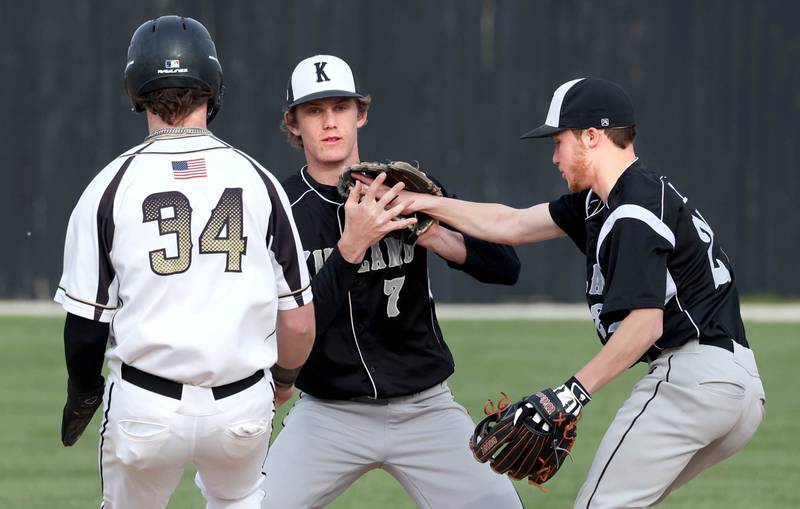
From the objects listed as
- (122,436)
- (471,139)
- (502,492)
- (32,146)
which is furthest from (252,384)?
(32,146)

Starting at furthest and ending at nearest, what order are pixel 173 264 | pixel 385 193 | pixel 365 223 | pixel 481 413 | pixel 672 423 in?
1. pixel 481 413
2. pixel 385 193
3. pixel 365 223
4. pixel 672 423
5. pixel 173 264

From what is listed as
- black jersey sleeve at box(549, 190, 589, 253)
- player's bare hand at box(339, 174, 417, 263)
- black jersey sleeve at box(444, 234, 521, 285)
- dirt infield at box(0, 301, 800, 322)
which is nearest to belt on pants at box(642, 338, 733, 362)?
black jersey sleeve at box(549, 190, 589, 253)

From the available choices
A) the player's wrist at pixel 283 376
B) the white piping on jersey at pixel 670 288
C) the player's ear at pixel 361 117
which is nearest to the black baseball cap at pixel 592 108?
the white piping on jersey at pixel 670 288

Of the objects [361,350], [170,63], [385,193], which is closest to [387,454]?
[361,350]

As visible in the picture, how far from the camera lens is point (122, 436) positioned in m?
3.79

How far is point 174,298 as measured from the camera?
3.78 m

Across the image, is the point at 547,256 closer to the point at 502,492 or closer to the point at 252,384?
the point at 502,492

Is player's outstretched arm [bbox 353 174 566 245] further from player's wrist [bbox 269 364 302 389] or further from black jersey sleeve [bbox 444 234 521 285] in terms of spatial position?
player's wrist [bbox 269 364 302 389]

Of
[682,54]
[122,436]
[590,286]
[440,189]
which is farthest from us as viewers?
[682,54]

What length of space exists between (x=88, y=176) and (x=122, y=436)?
11.9m

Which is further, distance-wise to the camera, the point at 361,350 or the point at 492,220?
the point at 492,220

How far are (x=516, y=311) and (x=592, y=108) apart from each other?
416 inches

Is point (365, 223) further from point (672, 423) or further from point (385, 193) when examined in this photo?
point (672, 423)

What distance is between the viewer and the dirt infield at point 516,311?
14359 mm
